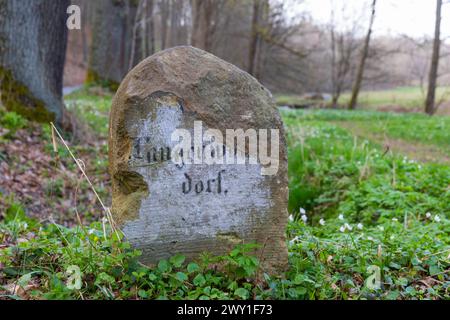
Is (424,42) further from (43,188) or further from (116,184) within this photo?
(116,184)

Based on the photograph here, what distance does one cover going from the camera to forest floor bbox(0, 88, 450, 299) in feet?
10.2

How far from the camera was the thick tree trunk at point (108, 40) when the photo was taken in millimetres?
17797

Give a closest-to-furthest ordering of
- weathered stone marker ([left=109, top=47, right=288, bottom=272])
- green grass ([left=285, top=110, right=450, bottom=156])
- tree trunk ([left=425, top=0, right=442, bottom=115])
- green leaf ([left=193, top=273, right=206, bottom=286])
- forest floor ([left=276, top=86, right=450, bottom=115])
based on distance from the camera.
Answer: green leaf ([left=193, top=273, right=206, bottom=286])
weathered stone marker ([left=109, top=47, right=288, bottom=272])
green grass ([left=285, top=110, right=450, bottom=156])
tree trunk ([left=425, top=0, right=442, bottom=115])
forest floor ([left=276, top=86, right=450, bottom=115])

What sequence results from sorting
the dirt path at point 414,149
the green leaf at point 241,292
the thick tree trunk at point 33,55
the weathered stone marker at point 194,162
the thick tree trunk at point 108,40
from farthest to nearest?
the thick tree trunk at point 108,40 < the dirt path at point 414,149 < the thick tree trunk at point 33,55 < the weathered stone marker at point 194,162 < the green leaf at point 241,292

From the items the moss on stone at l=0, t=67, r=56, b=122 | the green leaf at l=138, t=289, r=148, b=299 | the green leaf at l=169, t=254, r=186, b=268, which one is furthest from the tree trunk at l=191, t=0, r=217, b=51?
the green leaf at l=138, t=289, r=148, b=299

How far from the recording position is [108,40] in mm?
18141

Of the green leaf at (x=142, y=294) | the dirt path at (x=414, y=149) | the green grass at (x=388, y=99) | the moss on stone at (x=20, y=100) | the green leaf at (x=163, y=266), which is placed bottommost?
the green leaf at (x=142, y=294)

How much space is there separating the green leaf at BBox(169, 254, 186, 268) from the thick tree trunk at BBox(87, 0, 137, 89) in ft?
51.1

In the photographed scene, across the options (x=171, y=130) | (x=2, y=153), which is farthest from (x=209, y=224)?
(x=2, y=153)

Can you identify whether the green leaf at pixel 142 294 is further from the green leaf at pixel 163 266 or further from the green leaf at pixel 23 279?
the green leaf at pixel 23 279

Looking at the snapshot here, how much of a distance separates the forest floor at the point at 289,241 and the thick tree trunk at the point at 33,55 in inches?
15.9

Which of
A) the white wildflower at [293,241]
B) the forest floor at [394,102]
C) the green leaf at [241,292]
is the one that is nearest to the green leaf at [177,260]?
the green leaf at [241,292]

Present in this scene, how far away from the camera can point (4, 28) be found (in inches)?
313

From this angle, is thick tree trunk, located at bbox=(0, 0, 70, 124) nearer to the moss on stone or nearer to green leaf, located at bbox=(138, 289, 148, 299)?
the moss on stone
